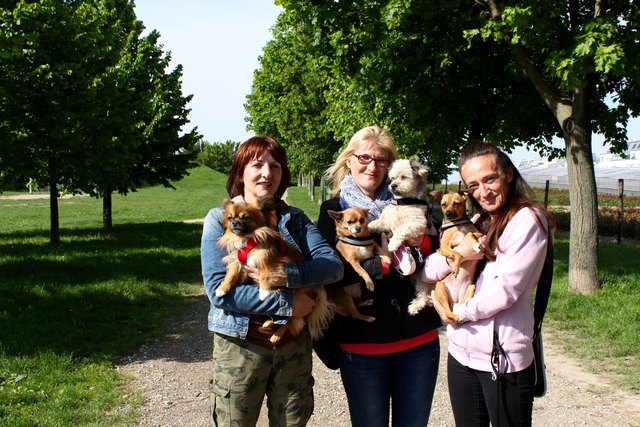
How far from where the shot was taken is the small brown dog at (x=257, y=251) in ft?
11.2

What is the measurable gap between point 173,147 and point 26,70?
1111 centimetres

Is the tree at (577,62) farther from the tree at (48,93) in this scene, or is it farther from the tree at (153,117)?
the tree at (153,117)

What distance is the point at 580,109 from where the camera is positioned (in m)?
10.8

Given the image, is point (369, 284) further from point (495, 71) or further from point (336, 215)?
point (495, 71)

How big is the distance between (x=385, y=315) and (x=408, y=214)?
0.82 metres

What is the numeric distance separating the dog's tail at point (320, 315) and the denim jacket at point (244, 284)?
26 centimetres

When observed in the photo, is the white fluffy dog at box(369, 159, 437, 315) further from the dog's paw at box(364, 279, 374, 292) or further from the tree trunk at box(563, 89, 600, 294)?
the tree trunk at box(563, 89, 600, 294)

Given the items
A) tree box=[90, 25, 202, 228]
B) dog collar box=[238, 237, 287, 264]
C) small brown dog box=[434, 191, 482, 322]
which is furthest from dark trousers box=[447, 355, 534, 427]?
tree box=[90, 25, 202, 228]

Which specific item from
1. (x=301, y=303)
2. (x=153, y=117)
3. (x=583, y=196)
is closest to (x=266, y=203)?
(x=301, y=303)

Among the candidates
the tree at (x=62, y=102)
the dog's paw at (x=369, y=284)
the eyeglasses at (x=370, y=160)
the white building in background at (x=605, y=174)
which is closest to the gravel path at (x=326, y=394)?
the dog's paw at (x=369, y=284)

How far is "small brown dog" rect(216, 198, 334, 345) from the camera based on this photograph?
11.2 ft

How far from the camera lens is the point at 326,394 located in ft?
21.4

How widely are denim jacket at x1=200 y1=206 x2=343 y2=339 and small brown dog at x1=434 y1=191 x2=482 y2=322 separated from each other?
2.47 feet

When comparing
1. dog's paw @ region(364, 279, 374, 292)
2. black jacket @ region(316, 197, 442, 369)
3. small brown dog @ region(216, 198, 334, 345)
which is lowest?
black jacket @ region(316, 197, 442, 369)
